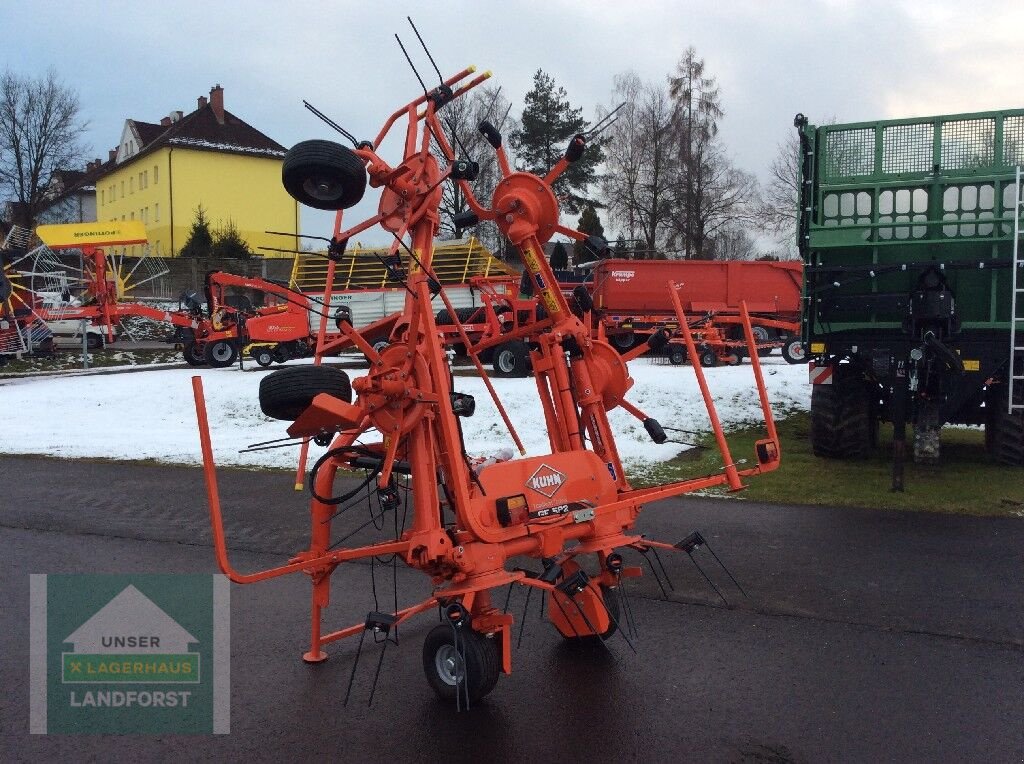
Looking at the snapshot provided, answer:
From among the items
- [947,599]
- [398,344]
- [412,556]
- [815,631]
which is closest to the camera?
[412,556]

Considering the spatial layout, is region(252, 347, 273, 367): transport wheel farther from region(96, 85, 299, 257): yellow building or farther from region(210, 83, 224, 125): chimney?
region(210, 83, 224, 125): chimney

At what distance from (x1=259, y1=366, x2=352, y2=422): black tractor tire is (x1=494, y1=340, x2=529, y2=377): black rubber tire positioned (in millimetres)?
14584

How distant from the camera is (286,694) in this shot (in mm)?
4387

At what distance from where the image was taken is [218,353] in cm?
2292

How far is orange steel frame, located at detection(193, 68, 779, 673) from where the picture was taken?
Answer: 13.7 ft

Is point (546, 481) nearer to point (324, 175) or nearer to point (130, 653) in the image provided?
point (324, 175)

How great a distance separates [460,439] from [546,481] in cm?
52

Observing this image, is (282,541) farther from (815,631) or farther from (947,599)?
(947,599)

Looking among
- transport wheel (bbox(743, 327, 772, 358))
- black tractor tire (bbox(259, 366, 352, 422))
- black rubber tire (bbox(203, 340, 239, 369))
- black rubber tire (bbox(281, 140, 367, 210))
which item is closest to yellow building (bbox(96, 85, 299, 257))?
black rubber tire (bbox(203, 340, 239, 369))

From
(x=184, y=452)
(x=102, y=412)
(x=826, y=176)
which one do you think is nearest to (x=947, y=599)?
(x=826, y=176)

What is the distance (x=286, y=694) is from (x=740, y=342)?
65.0ft

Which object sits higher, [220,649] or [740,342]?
[740,342]

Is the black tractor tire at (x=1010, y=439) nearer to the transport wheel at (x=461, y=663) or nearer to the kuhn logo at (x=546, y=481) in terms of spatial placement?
the kuhn logo at (x=546, y=481)

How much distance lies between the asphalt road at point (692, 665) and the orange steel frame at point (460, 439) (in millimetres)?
334
